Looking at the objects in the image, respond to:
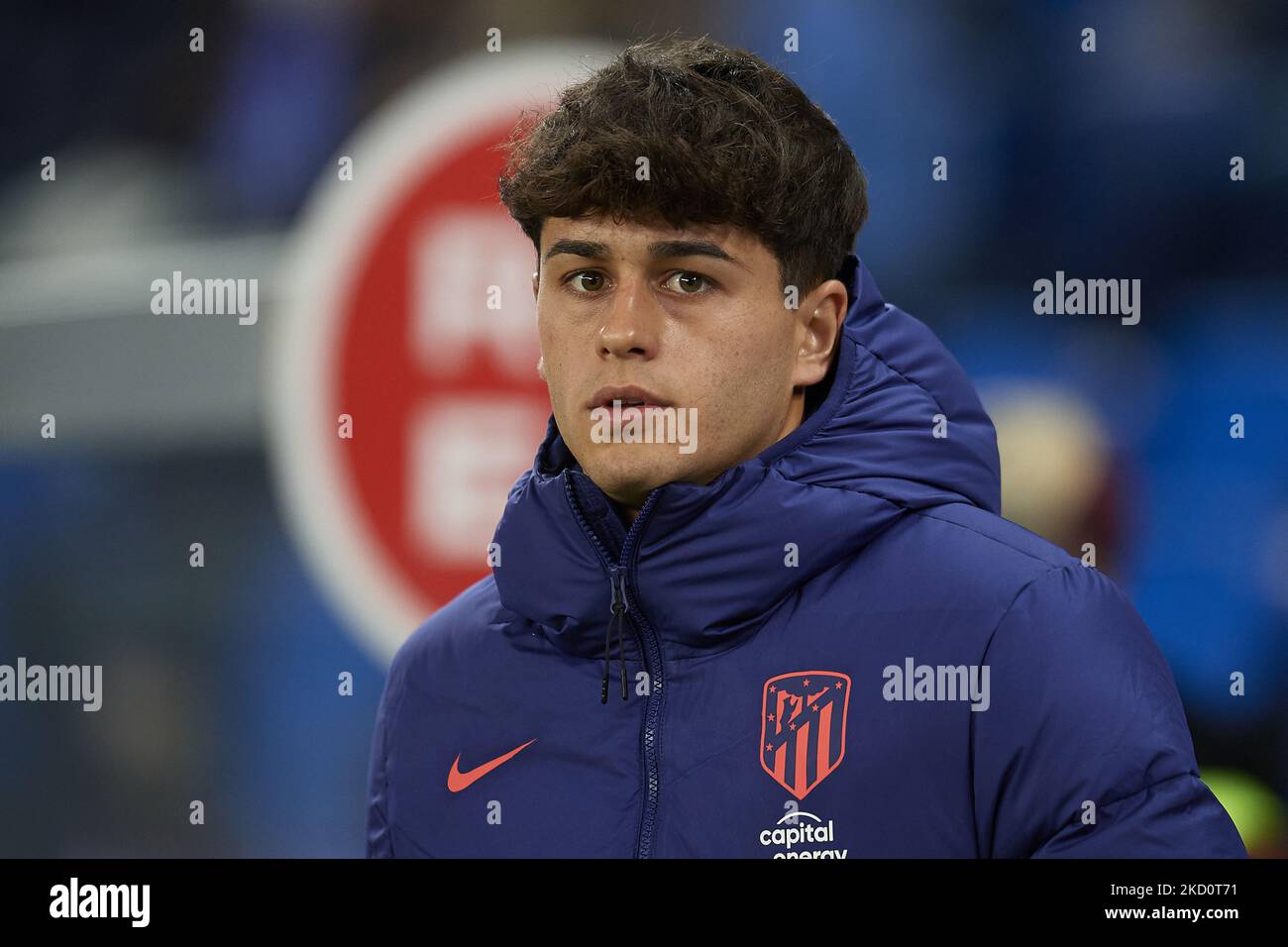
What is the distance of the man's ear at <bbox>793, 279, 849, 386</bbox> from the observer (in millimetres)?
1665

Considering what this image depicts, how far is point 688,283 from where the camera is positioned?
157 cm

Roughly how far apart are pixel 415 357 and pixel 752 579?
1.79 meters

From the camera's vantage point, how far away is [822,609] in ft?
5.02

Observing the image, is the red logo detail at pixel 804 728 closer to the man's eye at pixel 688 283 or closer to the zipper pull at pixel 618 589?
the zipper pull at pixel 618 589

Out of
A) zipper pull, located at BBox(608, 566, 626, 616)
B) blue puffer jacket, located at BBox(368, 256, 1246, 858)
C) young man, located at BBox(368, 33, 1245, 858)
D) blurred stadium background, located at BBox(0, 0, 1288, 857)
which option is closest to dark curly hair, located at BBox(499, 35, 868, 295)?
young man, located at BBox(368, 33, 1245, 858)

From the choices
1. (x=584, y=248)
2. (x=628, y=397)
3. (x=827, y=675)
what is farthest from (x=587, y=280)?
(x=827, y=675)

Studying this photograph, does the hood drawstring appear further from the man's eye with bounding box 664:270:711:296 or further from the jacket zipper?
the man's eye with bounding box 664:270:711:296

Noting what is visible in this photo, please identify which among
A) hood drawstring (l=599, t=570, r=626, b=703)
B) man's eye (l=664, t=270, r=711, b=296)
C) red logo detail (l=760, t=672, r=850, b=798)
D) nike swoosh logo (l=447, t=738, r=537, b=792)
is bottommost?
nike swoosh logo (l=447, t=738, r=537, b=792)

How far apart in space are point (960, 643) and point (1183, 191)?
1955 millimetres

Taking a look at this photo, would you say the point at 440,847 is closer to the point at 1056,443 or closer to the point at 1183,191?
the point at 1056,443

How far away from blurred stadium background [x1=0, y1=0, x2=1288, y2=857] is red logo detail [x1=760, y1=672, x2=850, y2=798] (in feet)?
5.22

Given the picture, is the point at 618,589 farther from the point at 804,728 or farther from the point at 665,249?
the point at 665,249

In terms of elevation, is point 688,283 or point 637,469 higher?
point 688,283

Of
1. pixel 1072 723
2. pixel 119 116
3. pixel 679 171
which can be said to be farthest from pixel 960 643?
pixel 119 116
